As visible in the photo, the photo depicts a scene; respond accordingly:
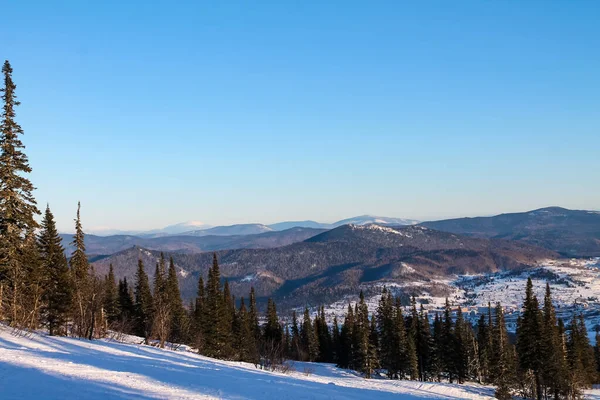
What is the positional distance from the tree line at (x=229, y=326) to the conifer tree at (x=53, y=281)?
0.11m

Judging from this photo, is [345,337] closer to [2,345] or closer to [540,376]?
[540,376]

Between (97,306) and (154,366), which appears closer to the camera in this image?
(154,366)

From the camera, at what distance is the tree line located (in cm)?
3625

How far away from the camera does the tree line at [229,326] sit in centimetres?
3625

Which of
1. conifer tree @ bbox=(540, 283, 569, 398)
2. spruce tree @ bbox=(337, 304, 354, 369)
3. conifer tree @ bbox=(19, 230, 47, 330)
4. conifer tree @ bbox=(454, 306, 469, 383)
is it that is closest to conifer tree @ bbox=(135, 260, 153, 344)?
conifer tree @ bbox=(19, 230, 47, 330)

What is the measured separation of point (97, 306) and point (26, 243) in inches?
461

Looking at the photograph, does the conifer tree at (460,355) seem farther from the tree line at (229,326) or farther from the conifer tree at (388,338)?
the conifer tree at (388,338)

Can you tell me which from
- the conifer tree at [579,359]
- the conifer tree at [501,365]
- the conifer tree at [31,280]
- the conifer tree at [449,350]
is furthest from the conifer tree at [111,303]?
the conifer tree at [579,359]

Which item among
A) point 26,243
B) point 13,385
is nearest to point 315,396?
point 13,385

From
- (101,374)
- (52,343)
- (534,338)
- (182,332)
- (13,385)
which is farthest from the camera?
(182,332)

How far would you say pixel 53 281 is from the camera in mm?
48281


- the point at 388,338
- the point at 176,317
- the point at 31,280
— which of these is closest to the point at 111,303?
the point at 176,317

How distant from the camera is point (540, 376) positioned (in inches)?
2263

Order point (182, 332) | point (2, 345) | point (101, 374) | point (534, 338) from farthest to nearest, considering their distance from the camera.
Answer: point (182, 332)
point (534, 338)
point (2, 345)
point (101, 374)
